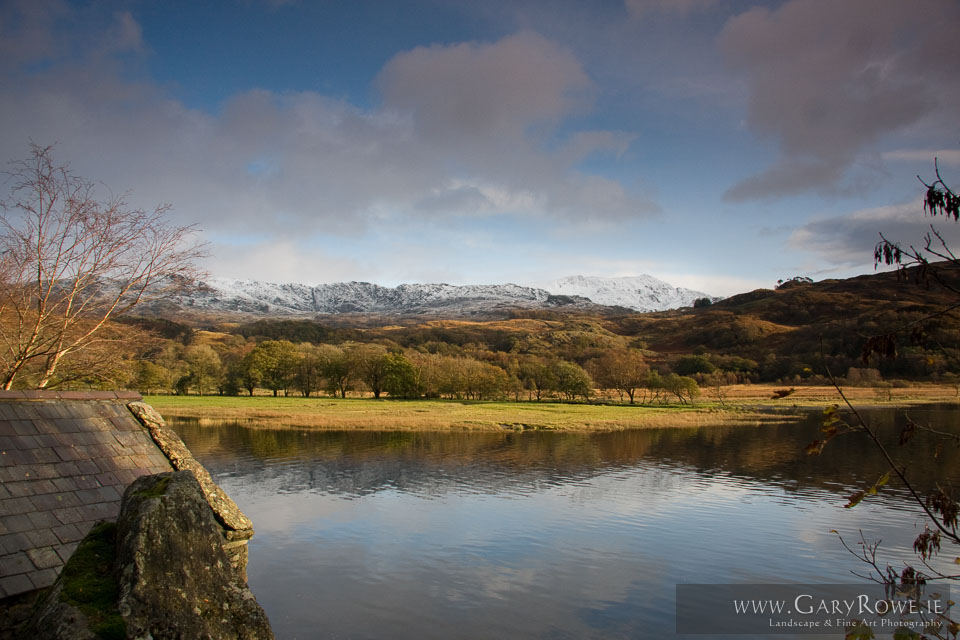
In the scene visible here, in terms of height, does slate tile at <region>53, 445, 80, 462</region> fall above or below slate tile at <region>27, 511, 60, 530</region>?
above

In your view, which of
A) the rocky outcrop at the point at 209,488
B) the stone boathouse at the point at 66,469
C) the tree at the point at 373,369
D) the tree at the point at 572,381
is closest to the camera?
the stone boathouse at the point at 66,469

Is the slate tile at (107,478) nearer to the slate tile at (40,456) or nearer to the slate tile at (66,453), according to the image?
the slate tile at (66,453)

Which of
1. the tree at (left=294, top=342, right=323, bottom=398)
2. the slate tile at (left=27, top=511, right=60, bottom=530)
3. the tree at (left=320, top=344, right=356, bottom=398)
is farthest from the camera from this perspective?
the tree at (left=294, top=342, right=323, bottom=398)

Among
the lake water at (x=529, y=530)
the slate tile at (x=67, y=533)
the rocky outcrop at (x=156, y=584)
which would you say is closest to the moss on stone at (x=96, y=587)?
the rocky outcrop at (x=156, y=584)

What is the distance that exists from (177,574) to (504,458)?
117 ft

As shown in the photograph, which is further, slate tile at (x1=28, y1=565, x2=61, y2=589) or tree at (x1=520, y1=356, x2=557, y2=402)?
tree at (x1=520, y1=356, x2=557, y2=402)

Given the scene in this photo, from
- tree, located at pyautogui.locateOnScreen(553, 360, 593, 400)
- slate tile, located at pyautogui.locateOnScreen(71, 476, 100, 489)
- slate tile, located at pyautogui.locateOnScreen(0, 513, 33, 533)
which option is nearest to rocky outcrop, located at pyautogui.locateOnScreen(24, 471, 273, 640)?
slate tile, located at pyautogui.locateOnScreen(0, 513, 33, 533)

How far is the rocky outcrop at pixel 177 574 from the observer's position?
473 centimetres

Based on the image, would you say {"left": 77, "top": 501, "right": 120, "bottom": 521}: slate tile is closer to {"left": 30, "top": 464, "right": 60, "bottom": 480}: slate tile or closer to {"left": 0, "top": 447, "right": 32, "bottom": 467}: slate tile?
{"left": 30, "top": 464, "right": 60, "bottom": 480}: slate tile

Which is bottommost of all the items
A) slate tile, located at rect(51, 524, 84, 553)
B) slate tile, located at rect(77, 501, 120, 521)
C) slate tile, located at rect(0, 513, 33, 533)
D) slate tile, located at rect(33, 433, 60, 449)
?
slate tile, located at rect(51, 524, 84, 553)

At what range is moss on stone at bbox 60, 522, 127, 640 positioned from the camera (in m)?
4.53

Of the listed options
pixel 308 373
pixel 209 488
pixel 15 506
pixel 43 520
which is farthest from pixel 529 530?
pixel 308 373

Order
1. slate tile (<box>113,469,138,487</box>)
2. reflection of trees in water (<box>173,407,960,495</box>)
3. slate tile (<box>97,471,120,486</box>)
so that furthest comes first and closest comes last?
reflection of trees in water (<box>173,407,960,495</box>) → slate tile (<box>113,469,138,487</box>) → slate tile (<box>97,471,120,486</box>)

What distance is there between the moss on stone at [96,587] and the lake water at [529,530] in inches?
349
